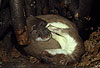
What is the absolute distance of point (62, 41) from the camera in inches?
170

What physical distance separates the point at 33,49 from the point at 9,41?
116 centimetres

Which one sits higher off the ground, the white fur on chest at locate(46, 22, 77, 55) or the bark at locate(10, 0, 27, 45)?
the bark at locate(10, 0, 27, 45)

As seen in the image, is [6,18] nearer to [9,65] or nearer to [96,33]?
[9,65]

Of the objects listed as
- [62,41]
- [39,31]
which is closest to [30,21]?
[39,31]

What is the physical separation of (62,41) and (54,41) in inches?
8.4

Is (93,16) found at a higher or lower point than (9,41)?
higher

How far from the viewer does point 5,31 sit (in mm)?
5133

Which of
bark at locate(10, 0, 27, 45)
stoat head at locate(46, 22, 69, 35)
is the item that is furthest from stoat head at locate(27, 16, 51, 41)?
bark at locate(10, 0, 27, 45)

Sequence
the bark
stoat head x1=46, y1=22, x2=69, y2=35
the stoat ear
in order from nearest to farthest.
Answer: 1. the bark
2. stoat head x1=46, y1=22, x2=69, y2=35
3. the stoat ear

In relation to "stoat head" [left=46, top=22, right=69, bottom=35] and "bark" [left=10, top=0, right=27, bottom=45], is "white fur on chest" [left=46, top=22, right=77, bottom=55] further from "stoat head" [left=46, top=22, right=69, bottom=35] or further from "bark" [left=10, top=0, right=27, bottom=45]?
"bark" [left=10, top=0, right=27, bottom=45]

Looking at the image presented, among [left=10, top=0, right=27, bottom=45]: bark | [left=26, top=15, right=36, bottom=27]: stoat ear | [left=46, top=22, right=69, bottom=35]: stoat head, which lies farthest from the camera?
[left=26, top=15, right=36, bottom=27]: stoat ear

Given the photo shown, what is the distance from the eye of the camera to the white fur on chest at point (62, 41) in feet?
13.3

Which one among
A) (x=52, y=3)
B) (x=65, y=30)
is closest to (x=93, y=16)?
(x=65, y=30)

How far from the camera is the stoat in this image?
402cm
